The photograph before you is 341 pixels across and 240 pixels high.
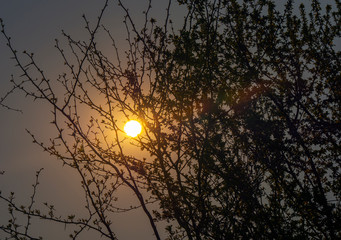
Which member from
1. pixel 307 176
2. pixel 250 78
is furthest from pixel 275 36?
pixel 307 176

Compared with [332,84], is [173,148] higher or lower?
lower

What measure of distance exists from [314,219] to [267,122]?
3146 mm

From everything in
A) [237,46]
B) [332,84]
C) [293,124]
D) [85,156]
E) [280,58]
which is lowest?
[85,156]

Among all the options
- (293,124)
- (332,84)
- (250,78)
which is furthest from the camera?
(332,84)

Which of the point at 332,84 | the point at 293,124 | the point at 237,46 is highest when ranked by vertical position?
the point at 237,46

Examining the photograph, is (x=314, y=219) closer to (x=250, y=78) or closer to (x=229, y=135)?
(x=229, y=135)

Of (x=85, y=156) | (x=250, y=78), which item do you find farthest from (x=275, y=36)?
(x=85, y=156)

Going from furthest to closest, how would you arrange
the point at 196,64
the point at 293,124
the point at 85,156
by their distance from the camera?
the point at 293,124
the point at 196,64
the point at 85,156

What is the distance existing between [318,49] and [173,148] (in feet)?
19.3

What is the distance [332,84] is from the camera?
29.6ft

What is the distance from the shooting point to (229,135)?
8.30 meters

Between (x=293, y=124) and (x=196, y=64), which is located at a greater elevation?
(x=196, y=64)

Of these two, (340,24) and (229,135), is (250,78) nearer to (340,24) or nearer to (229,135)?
(229,135)

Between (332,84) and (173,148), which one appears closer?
(173,148)
